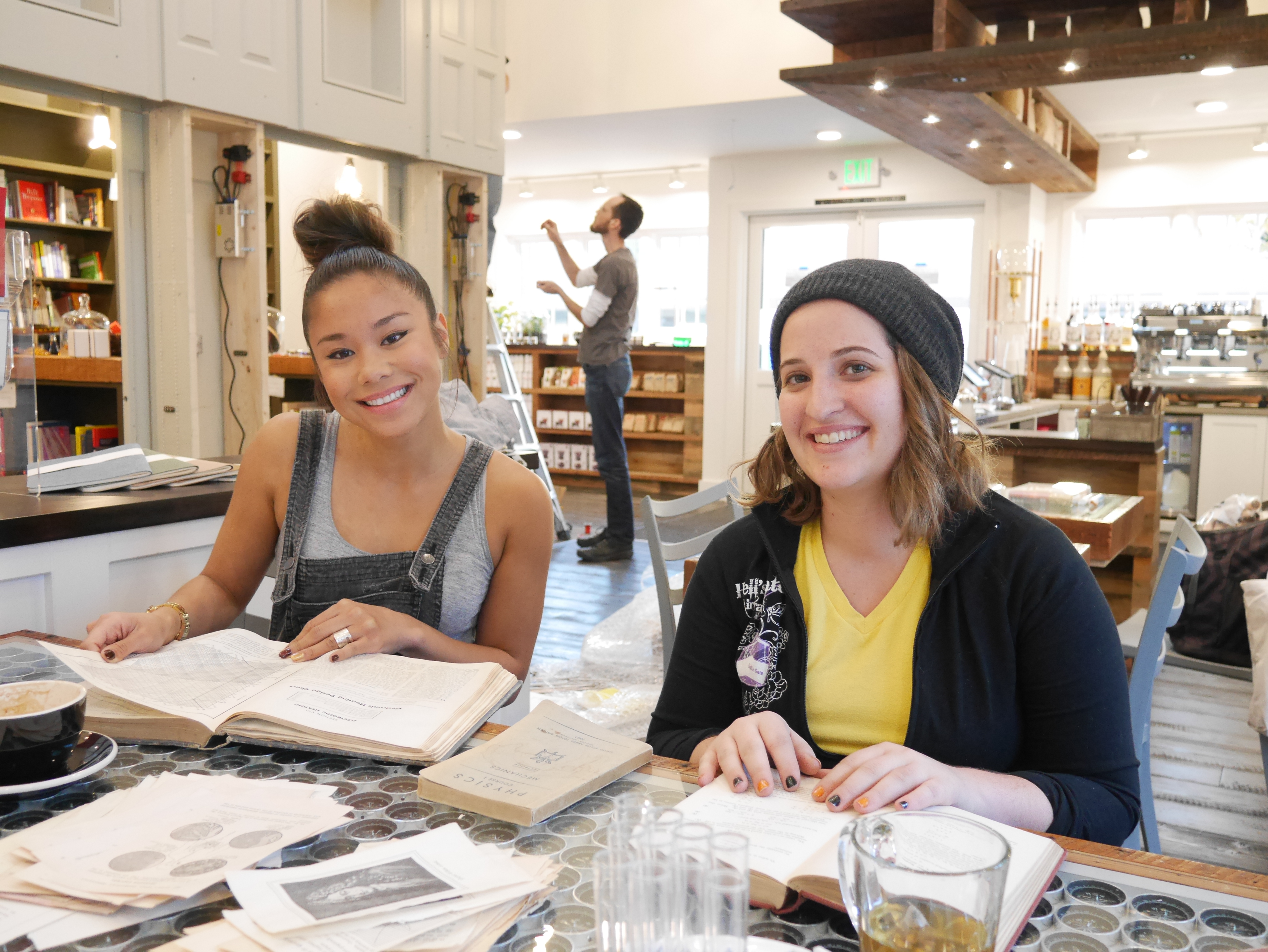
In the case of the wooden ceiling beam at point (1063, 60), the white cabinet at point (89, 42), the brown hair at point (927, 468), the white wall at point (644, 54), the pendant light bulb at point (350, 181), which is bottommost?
the brown hair at point (927, 468)

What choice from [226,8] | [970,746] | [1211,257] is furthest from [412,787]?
[1211,257]

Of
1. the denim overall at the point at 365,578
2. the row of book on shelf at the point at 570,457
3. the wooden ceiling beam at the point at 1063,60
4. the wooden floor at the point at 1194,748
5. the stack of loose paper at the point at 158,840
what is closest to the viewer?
the stack of loose paper at the point at 158,840

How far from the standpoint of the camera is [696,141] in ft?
25.3

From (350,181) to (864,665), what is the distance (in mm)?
4570

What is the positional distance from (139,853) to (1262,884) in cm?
87

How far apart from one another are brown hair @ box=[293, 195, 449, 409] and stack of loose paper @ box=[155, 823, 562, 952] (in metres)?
1.04

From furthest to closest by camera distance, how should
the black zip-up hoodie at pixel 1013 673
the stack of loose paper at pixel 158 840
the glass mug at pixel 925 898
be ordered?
the black zip-up hoodie at pixel 1013 673 < the stack of loose paper at pixel 158 840 < the glass mug at pixel 925 898

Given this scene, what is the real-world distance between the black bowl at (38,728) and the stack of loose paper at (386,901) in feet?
0.99

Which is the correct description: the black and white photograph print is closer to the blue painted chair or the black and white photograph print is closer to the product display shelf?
the blue painted chair

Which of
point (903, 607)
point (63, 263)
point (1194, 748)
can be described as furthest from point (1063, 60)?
point (63, 263)

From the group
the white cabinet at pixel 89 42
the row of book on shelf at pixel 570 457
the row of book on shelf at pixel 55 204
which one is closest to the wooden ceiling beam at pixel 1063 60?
the white cabinet at pixel 89 42

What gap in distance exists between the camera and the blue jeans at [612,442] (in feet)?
18.7

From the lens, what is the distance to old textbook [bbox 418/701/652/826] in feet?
2.93

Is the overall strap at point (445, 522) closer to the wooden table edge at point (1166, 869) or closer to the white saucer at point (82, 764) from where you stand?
the white saucer at point (82, 764)
